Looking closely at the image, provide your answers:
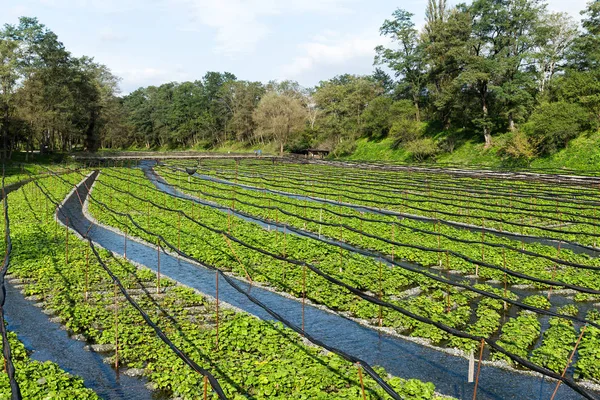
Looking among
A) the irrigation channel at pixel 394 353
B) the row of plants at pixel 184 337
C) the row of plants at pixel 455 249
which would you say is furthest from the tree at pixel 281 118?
the irrigation channel at pixel 394 353

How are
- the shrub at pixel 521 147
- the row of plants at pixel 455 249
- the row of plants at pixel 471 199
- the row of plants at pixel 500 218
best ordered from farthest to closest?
1. the shrub at pixel 521 147
2. the row of plants at pixel 471 199
3. the row of plants at pixel 500 218
4. the row of plants at pixel 455 249

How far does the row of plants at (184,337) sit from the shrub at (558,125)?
135 feet

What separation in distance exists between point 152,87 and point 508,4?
359ft

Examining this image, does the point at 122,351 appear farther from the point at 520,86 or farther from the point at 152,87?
the point at 152,87

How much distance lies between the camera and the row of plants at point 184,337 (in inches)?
313

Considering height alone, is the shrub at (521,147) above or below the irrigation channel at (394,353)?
above

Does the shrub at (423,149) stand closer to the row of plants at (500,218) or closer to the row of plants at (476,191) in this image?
the row of plants at (476,191)

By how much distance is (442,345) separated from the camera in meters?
9.91

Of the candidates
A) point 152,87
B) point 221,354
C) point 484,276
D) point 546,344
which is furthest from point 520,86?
point 152,87

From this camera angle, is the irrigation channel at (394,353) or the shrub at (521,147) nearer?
the irrigation channel at (394,353)

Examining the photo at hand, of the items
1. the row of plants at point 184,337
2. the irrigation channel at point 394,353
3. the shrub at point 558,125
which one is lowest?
the irrigation channel at point 394,353

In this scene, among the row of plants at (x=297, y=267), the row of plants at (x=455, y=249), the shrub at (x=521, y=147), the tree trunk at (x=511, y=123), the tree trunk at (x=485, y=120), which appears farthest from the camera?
the tree trunk at (x=485, y=120)

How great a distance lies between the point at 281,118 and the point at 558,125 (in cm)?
A: 4627

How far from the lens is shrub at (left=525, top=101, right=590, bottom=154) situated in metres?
42.3
